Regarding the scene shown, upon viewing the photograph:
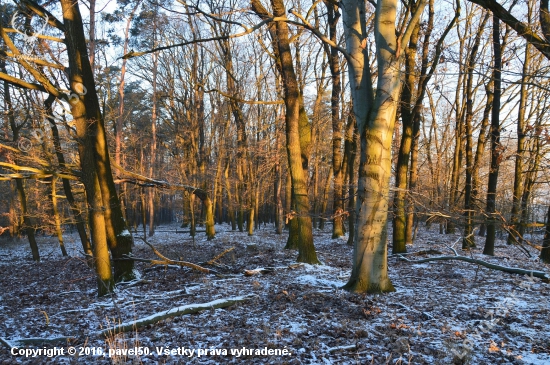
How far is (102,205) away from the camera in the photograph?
7.21m

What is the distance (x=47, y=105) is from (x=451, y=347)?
10.7 metres

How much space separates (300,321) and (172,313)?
1.99 m

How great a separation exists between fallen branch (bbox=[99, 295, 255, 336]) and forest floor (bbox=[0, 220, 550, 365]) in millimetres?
79

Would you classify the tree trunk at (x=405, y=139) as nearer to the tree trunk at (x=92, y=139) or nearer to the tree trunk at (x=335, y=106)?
the tree trunk at (x=335, y=106)

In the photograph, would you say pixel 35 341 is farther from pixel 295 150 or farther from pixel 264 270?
pixel 295 150

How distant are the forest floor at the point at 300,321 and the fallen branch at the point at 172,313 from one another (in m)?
0.08

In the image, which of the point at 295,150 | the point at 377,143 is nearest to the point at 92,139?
the point at 295,150

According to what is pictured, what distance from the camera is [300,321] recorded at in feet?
15.6

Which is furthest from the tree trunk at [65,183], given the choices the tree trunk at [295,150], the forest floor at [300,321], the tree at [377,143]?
the tree at [377,143]

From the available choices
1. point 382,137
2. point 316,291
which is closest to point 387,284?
point 316,291

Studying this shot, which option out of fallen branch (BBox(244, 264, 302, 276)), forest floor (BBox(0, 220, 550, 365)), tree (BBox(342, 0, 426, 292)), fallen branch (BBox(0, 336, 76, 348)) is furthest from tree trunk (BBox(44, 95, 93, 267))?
tree (BBox(342, 0, 426, 292))

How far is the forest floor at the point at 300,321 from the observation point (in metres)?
3.77

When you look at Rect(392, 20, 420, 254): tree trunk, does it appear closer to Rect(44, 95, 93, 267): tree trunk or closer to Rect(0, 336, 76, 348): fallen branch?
Rect(44, 95, 93, 267): tree trunk

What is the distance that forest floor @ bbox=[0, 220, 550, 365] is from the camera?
377 centimetres
